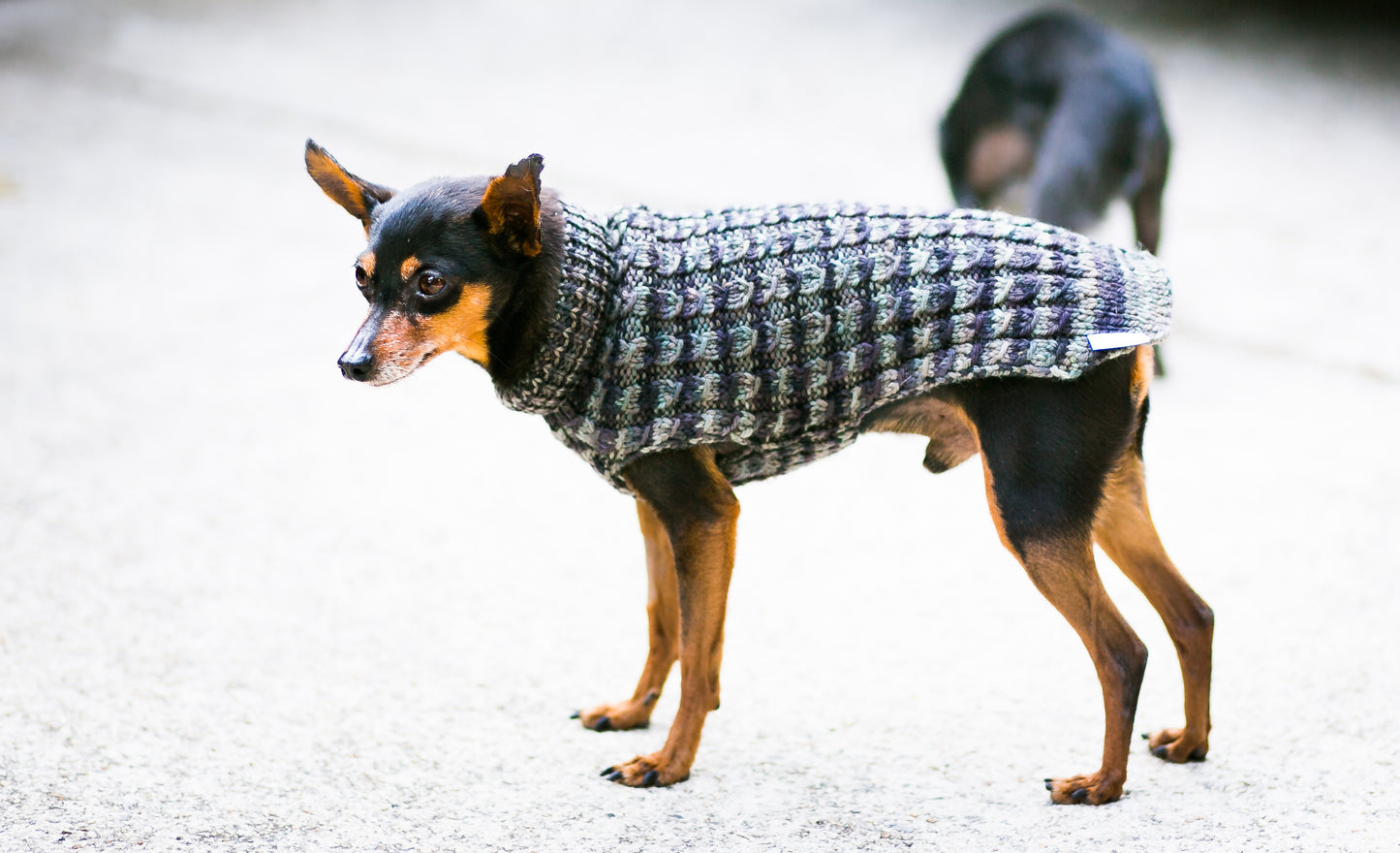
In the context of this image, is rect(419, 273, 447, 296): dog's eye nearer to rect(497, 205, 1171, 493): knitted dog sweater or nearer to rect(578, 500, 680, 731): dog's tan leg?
rect(497, 205, 1171, 493): knitted dog sweater

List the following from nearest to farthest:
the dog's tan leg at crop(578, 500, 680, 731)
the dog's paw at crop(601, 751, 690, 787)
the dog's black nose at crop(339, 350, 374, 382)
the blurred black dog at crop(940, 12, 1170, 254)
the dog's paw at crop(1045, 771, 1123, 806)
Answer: the dog's black nose at crop(339, 350, 374, 382)
the dog's paw at crop(1045, 771, 1123, 806)
the dog's paw at crop(601, 751, 690, 787)
the dog's tan leg at crop(578, 500, 680, 731)
the blurred black dog at crop(940, 12, 1170, 254)

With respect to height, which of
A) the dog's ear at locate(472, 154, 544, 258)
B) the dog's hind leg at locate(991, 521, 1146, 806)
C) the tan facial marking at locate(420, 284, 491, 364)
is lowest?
the dog's hind leg at locate(991, 521, 1146, 806)

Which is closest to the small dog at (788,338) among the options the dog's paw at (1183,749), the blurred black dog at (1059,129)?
the dog's paw at (1183,749)

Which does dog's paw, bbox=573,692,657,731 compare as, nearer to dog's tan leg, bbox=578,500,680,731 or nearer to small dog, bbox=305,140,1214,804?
dog's tan leg, bbox=578,500,680,731

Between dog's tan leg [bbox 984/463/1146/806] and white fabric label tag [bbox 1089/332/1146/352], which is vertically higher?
white fabric label tag [bbox 1089/332/1146/352]

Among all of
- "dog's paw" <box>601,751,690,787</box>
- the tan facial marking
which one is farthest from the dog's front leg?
the tan facial marking

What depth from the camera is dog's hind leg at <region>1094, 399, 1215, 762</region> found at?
2.82 metres

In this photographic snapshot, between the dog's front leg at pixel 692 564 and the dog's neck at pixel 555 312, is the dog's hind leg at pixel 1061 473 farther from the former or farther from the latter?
the dog's neck at pixel 555 312

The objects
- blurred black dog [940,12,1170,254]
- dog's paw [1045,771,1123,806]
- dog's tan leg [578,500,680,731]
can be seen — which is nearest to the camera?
dog's paw [1045,771,1123,806]

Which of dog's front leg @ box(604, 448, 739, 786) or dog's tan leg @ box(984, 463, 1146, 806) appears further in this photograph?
dog's front leg @ box(604, 448, 739, 786)

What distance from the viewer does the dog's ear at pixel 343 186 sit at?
2.62 metres

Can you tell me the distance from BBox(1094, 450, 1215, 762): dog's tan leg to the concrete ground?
143mm

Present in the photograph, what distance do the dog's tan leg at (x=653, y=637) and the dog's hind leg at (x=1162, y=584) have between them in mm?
967

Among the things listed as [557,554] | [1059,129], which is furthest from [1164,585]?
[1059,129]
